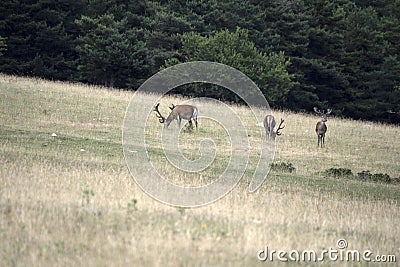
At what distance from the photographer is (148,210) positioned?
9.88m

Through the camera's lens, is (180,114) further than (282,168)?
Yes

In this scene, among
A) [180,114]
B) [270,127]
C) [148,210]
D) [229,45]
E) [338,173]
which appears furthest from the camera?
[229,45]

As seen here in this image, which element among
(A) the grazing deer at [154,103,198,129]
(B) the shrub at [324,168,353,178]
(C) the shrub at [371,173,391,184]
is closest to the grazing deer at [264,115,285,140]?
(A) the grazing deer at [154,103,198,129]

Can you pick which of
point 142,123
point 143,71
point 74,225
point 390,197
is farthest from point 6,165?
point 143,71

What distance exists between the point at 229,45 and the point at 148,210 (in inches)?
1307

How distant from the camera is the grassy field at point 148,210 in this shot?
7762mm

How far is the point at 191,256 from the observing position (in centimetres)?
766

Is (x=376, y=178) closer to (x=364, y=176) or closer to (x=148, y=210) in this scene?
(x=364, y=176)

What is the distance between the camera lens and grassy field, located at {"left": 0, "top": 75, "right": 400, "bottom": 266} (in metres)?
7.76

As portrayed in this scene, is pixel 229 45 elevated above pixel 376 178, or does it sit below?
above

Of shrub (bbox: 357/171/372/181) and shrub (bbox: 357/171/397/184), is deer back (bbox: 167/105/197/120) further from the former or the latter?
shrub (bbox: 357/171/397/184)

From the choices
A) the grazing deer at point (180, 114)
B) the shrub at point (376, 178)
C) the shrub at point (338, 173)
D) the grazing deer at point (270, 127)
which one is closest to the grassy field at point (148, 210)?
the shrub at point (338, 173)

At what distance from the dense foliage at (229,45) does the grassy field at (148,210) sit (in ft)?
68.0

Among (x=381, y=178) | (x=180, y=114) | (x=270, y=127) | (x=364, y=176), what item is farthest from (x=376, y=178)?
(x=180, y=114)
